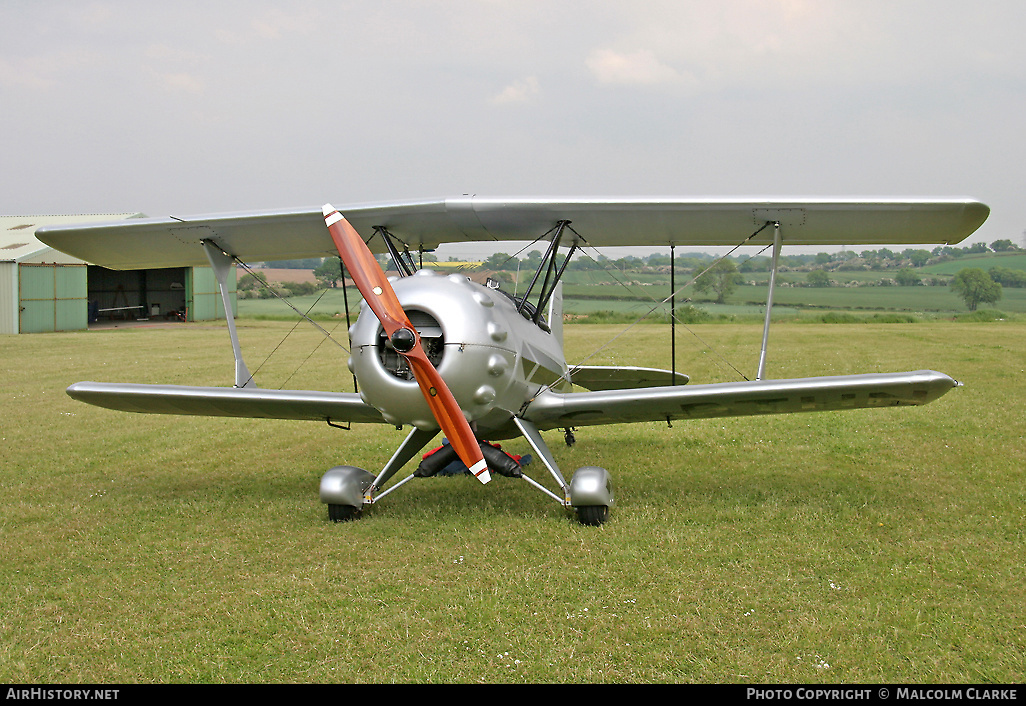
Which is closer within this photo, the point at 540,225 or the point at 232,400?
the point at 232,400

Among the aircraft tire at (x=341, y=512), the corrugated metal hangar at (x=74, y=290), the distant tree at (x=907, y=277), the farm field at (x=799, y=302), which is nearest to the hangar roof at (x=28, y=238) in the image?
the corrugated metal hangar at (x=74, y=290)

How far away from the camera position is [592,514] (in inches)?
213

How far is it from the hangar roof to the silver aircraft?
18.8 meters

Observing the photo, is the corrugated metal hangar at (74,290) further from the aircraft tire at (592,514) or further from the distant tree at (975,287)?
the distant tree at (975,287)

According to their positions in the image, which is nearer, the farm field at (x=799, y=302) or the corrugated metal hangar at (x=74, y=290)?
the corrugated metal hangar at (x=74, y=290)

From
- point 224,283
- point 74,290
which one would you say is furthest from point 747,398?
point 74,290

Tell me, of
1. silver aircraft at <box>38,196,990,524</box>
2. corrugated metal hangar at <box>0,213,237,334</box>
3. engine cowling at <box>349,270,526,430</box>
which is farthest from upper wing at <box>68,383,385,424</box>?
corrugated metal hangar at <box>0,213,237,334</box>

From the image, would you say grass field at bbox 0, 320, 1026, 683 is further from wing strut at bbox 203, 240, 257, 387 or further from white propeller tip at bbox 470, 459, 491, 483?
wing strut at bbox 203, 240, 257, 387

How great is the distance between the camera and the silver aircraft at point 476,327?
5039 mm

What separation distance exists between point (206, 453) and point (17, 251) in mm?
25458

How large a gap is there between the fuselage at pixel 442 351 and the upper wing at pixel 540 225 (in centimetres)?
106

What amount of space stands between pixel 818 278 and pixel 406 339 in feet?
173

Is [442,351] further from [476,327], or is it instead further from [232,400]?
[232,400]

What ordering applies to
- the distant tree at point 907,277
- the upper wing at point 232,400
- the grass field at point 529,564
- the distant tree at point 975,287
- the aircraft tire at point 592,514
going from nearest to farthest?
the grass field at point 529,564 < the aircraft tire at point 592,514 < the upper wing at point 232,400 < the distant tree at point 975,287 < the distant tree at point 907,277
